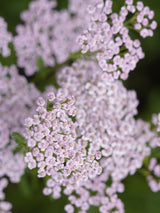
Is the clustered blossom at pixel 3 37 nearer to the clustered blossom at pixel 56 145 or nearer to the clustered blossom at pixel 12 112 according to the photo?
the clustered blossom at pixel 12 112

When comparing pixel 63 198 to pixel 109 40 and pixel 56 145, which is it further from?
pixel 109 40

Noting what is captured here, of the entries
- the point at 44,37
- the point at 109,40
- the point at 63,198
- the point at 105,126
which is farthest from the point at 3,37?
the point at 63,198

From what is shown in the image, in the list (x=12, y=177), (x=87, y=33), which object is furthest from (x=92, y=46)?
(x=12, y=177)

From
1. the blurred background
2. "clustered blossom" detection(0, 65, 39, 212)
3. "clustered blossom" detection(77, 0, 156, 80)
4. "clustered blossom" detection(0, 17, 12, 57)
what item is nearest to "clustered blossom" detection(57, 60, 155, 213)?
"clustered blossom" detection(77, 0, 156, 80)

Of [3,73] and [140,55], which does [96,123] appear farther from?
[3,73]

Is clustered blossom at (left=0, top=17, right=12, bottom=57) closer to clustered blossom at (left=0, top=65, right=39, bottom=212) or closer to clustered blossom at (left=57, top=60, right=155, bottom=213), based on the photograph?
clustered blossom at (left=0, top=65, right=39, bottom=212)
